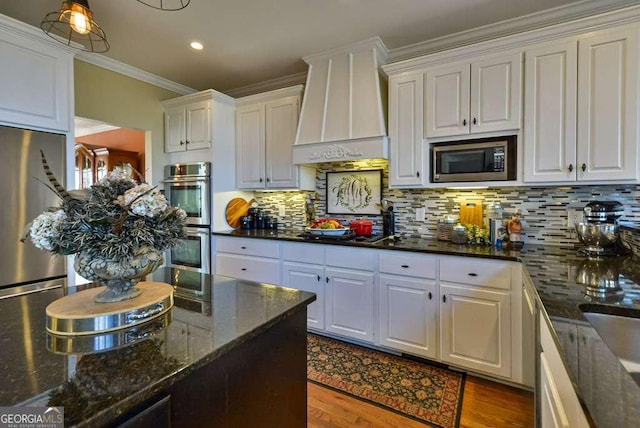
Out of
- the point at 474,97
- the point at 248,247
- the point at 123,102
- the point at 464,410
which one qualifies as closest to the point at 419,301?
the point at 464,410

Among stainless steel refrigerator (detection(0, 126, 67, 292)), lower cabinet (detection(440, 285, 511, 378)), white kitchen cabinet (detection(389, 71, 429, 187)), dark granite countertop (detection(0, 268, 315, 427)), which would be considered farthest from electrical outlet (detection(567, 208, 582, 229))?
stainless steel refrigerator (detection(0, 126, 67, 292))

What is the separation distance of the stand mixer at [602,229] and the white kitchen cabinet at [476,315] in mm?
Answer: 555

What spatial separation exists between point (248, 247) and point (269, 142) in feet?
3.86

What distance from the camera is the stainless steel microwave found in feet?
7.48

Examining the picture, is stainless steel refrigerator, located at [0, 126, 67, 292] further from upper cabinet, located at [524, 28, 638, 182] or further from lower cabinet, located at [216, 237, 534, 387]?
upper cabinet, located at [524, 28, 638, 182]

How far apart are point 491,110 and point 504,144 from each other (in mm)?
270

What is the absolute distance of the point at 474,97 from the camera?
7.70ft

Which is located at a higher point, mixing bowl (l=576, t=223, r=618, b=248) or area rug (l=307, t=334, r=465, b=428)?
mixing bowl (l=576, t=223, r=618, b=248)

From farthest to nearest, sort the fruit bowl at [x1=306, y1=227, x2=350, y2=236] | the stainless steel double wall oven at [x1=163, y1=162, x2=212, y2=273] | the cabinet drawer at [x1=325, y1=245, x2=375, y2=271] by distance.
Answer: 1. the stainless steel double wall oven at [x1=163, y1=162, x2=212, y2=273]
2. the fruit bowl at [x1=306, y1=227, x2=350, y2=236]
3. the cabinet drawer at [x1=325, y1=245, x2=375, y2=271]

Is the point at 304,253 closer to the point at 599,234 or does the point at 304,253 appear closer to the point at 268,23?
the point at 268,23

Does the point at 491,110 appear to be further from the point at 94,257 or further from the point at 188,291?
the point at 94,257

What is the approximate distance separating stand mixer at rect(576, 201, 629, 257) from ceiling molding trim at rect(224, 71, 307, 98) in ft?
9.47

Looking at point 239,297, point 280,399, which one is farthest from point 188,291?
point 280,399

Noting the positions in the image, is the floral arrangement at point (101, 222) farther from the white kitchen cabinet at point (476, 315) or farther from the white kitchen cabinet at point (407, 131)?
the white kitchen cabinet at point (407, 131)
